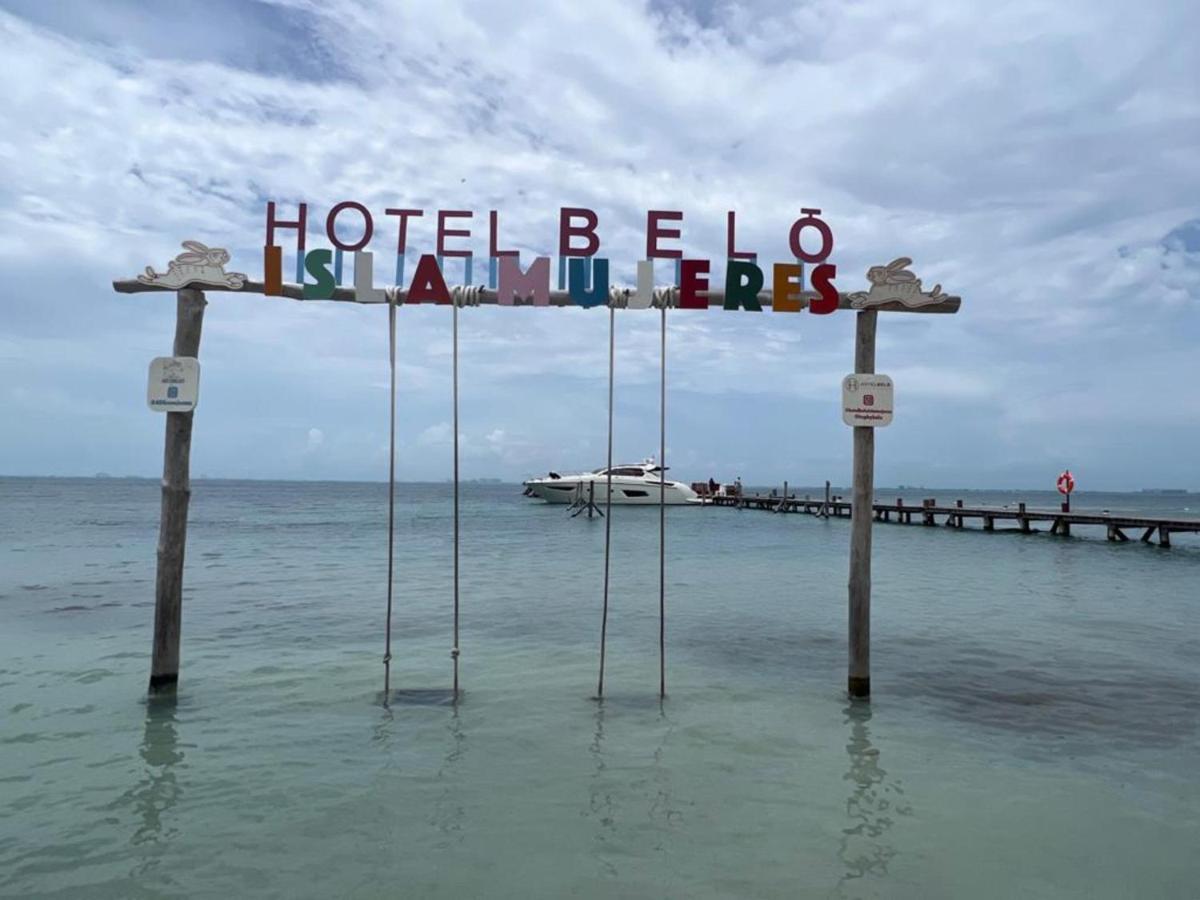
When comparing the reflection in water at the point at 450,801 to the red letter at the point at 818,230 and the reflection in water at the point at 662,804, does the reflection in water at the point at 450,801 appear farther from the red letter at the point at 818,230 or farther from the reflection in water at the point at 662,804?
the red letter at the point at 818,230

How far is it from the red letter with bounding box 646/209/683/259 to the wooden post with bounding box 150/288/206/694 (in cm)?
380

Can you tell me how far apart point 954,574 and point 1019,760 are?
1493 centimetres

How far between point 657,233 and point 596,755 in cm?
416

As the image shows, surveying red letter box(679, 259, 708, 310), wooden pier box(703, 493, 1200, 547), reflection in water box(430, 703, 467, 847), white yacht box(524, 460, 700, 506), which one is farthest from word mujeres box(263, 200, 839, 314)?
white yacht box(524, 460, 700, 506)

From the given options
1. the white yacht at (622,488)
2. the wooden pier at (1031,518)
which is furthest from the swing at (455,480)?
the white yacht at (622,488)

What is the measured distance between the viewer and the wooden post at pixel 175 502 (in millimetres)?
7039

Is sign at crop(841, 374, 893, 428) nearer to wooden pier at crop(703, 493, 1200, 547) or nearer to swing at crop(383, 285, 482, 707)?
swing at crop(383, 285, 482, 707)

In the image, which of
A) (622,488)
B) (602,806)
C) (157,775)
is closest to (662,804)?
(602,806)

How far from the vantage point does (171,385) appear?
6938mm

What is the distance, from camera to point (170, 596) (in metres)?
7.27

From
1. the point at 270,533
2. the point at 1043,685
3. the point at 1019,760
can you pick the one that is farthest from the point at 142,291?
the point at 270,533

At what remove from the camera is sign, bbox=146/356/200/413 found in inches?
272

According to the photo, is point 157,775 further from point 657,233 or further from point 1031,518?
point 1031,518

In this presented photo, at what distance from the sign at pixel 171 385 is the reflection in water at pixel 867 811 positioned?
235 inches
